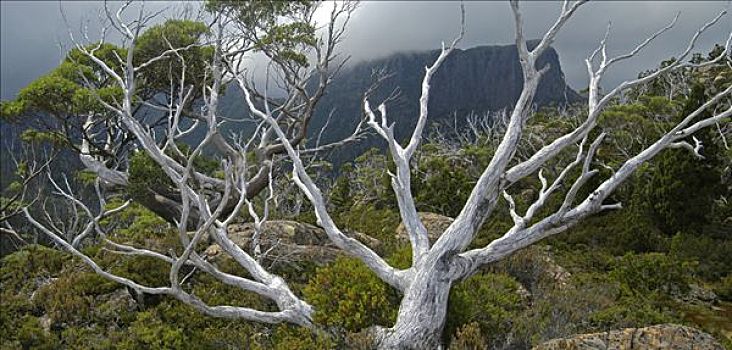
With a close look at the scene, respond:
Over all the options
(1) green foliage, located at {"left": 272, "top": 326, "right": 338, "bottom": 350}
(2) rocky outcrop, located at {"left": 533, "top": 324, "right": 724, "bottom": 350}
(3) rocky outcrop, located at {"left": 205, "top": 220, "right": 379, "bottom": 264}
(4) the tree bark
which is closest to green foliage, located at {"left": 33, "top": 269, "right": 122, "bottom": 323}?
(3) rocky outcrop, located at {"left": 205, "top": 220, "right": 379, "bottom": 264}

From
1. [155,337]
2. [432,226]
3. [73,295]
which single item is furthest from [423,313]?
[432,226]

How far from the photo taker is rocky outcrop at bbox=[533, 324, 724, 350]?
4.07 metres

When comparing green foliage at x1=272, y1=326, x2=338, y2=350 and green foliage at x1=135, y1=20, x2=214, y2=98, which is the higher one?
green foliage at x1=135, y1=20, x2=214, y2=98

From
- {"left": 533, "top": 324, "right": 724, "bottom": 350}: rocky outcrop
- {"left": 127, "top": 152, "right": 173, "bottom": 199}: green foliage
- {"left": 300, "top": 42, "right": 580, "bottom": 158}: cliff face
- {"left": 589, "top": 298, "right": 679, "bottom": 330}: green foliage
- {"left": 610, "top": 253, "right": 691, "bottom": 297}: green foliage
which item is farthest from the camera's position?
{"left": 300, "top": 42, "right": 580, "bottom": 158}: cliff face

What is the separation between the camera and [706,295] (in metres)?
10.1

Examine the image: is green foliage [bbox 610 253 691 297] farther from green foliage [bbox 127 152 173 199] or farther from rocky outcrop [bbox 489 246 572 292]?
green foliage [bbox 127 152 173 199]

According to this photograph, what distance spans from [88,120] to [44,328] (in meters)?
5.26

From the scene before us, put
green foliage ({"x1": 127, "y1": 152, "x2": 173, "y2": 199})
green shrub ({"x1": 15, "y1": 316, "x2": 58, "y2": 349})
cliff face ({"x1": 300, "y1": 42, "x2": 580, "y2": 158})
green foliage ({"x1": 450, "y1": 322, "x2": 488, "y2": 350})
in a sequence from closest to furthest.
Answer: green foliage ({"x1": 450, "y1": 322, "x2": 488, "y2": 350}) → green shrub ({"x1": 15, "y1": 316, "x2": 58, "y2": 349}) → green foliage ({"x1": 127, "y1": 152, "x2": 173, "y2": 199}) → cliff face ({"x1": 300, "y1": 42, "x2": 580, "y2": 158})

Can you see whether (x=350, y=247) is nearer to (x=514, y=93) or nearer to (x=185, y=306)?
(x=185, y=306)

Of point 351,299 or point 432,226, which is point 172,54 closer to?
point 432,226

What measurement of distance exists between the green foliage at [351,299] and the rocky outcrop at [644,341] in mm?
1772

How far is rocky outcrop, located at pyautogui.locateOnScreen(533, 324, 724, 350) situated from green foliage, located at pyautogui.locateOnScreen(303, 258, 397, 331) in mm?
1772

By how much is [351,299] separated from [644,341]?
275 centimetres

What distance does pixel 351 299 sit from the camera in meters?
5.39
